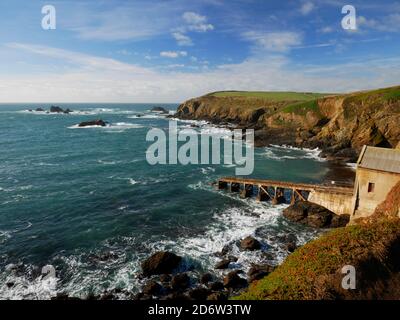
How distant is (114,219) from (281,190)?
25.0 metres

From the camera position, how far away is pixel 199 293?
2506cm

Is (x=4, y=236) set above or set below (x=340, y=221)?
below

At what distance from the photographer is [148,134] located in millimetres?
110312

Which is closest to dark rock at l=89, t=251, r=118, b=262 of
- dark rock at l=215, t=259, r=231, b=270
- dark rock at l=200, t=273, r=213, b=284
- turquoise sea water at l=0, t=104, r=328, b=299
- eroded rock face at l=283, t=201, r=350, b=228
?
turquoise sea water at l=0, t=104, r=328, b=299

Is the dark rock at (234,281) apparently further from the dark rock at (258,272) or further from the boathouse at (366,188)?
the boathouse at (366,188)

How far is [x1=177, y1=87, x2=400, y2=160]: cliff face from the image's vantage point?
73062 mm

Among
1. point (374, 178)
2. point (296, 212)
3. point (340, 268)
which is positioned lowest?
point (296, 212)

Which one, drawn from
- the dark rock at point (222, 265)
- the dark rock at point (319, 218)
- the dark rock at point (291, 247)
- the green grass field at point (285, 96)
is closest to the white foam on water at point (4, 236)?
the dark rock at point (222, 265)

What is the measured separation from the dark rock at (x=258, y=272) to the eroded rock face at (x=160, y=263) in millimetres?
6981

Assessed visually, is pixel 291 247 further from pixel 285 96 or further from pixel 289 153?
pixel 285 96

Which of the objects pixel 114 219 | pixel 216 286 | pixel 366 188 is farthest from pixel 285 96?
pixel 216 286
